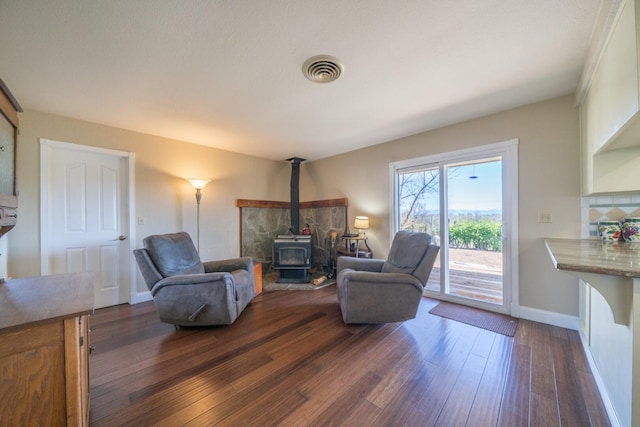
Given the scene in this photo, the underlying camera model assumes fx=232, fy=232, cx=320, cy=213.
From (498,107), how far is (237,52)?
269 cm

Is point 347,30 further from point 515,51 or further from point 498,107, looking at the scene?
point 498,107

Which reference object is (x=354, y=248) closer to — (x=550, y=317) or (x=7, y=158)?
(x=550, y=317)

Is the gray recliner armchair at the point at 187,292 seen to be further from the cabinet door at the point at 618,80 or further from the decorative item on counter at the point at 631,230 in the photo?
the decorative item on counter at the point at 631,230

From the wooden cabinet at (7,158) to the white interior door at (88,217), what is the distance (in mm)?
1329

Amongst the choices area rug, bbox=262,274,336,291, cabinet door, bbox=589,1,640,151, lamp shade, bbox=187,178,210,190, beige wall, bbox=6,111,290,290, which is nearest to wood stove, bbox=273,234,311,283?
area rug, bbox=262,274,336,291

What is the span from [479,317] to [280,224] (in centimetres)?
363

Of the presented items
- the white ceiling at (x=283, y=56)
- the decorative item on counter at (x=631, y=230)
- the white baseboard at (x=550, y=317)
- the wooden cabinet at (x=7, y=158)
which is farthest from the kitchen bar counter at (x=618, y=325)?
the wooden cabinet at (x=7, y=158)

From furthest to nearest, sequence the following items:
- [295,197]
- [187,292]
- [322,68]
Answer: [295,197] < [187,292] < [322,68]

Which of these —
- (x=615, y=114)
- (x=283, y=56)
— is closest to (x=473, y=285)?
(x=615, y=114)

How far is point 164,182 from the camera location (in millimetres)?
3373

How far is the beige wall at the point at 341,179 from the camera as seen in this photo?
2346 millimetres

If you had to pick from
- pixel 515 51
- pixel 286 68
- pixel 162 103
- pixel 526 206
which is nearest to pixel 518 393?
pixel 526 206

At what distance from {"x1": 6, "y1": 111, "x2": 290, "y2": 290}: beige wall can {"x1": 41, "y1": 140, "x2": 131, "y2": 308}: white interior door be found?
96 mm

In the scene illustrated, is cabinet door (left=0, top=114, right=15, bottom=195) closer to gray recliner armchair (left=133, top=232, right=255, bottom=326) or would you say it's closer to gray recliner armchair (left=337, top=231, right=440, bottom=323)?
gray recliner armchair (left=133, top=232, right=255, bottom=326)
